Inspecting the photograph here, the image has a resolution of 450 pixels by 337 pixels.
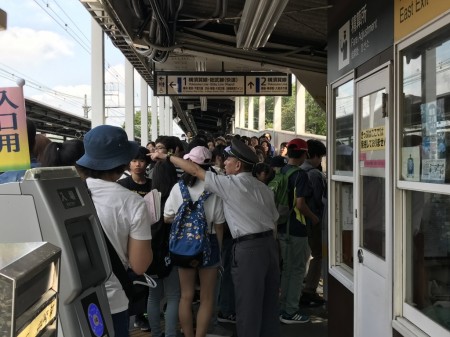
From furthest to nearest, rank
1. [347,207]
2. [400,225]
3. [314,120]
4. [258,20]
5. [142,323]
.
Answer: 1. [314,120]
2. [142,323]
3. [347,207]
4. [258,20]
5. [400,225]

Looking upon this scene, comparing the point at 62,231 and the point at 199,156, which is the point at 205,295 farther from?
the point at 62,231

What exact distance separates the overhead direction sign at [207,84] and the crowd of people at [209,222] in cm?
266

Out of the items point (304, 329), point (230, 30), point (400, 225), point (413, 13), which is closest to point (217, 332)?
point (304, 329)

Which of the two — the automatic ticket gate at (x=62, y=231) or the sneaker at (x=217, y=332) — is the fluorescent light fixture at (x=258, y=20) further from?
the sneaker at (x=217, y=332)

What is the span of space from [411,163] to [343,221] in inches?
59.1

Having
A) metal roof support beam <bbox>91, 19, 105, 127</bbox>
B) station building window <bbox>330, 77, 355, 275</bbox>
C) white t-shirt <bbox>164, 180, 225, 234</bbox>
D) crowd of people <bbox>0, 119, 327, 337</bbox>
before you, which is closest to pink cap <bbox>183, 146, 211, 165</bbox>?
crowd of people <bbox>0, 119, 327, 337</bbox>

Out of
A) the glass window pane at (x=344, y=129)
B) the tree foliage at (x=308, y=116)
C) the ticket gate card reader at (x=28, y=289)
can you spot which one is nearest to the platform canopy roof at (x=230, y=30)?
the glass window pane at (x=344, y=129)

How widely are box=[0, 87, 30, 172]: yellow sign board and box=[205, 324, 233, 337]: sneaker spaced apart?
304 centimetres

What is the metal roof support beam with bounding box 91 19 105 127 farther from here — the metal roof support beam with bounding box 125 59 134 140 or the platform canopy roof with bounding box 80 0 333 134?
the metal roof support beam with bounding box 125 59 134 140

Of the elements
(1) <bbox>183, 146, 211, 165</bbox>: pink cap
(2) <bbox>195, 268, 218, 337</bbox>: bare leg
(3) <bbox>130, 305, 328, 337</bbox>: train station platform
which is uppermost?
(1) <bbox>183, 146, 211, 165</bbox>: pink cap

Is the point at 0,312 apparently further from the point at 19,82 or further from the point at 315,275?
the point at 315,275

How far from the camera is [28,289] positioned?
941mm

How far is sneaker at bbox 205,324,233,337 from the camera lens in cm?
443

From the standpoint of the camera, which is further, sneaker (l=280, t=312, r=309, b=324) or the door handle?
sneaker (l=280, t=312, r=309, b=324)
